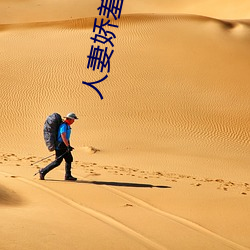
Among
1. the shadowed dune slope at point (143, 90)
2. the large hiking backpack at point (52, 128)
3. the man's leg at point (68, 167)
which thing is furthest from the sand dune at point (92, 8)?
the large hiking backpack at point (52, 128)

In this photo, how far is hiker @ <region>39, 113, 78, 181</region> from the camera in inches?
349

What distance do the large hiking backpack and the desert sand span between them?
0.69 metres

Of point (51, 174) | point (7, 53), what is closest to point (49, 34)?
point (7, 53)

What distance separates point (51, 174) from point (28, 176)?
0.62 meters

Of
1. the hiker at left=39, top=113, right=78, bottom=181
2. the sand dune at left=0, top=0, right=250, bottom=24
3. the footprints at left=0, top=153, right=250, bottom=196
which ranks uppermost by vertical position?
the sand dune at left=0, top=0, right=250, bottom=24

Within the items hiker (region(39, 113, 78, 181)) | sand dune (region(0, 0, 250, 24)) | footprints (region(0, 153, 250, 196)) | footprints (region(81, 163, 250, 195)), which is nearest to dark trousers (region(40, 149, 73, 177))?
hiker (region(39, 113, 78, 181))

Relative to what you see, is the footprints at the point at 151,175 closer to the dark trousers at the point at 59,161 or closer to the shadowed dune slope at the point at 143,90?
the dark trousers at the point at 59,161

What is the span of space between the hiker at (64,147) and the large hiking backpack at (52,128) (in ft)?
0.25

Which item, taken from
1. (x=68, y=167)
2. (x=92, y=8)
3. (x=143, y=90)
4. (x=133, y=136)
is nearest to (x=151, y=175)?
(x=68, y=167)

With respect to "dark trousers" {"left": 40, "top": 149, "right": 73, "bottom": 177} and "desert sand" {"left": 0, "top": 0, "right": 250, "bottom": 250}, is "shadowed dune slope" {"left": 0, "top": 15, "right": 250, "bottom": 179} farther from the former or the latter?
"dark trousers" {"left": 40, "top": 149, "right": 73, "bottom": 177}

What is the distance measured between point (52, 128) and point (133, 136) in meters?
7.38

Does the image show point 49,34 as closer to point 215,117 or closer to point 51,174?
point 215,117

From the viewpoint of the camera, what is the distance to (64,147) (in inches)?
360

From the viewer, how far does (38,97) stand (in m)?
19.5
